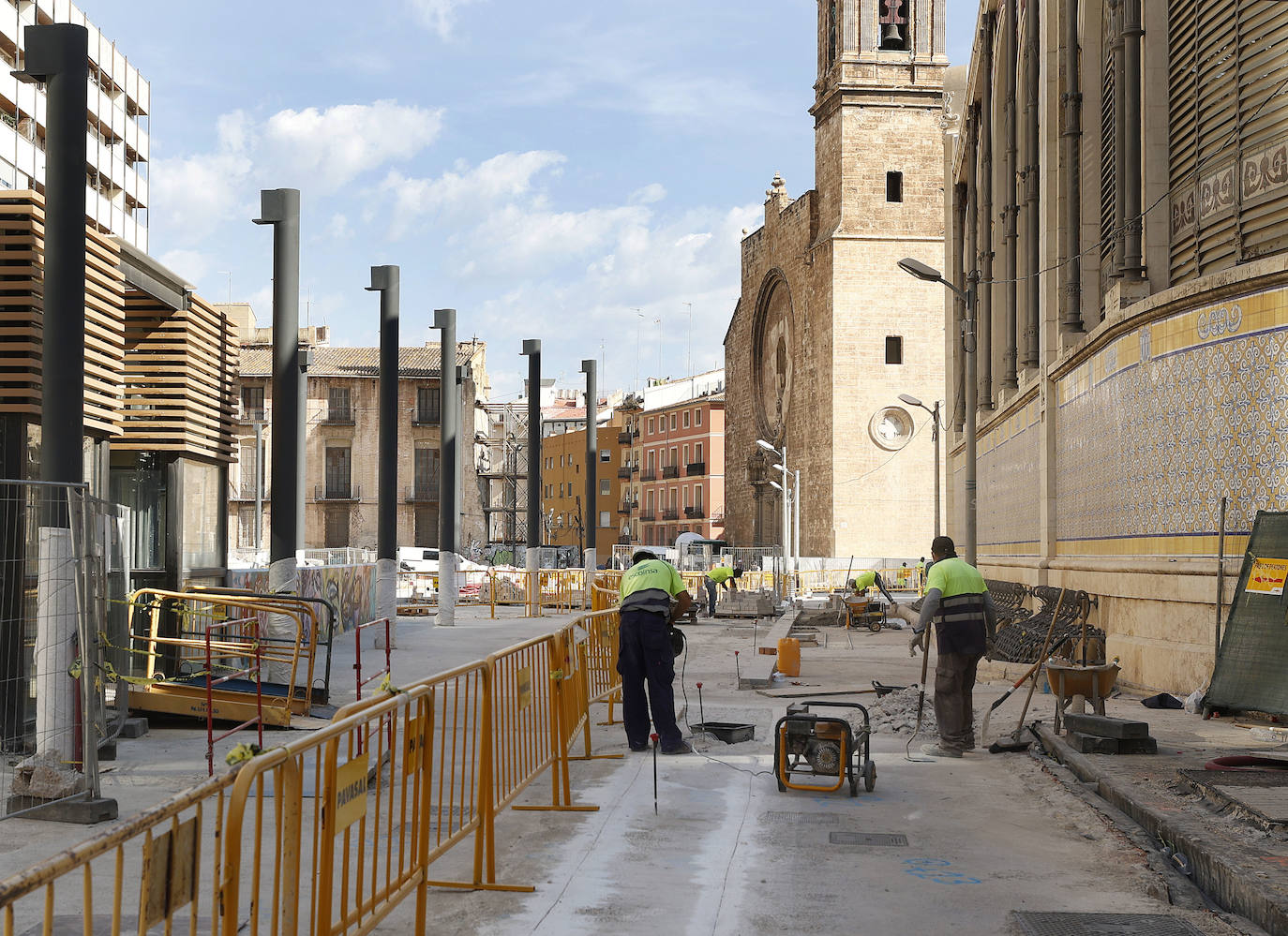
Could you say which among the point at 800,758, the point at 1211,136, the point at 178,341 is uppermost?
the point at 1211,136

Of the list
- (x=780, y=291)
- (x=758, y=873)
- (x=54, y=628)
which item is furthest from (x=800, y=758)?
(x=780, y=291)

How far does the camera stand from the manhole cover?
7617mm

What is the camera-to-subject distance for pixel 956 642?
1111 cm

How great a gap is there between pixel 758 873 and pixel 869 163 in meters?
56.6

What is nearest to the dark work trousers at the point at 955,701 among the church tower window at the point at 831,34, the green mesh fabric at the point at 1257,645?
the green mesh fabric at the point at 1257,645

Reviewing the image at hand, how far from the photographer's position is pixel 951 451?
1588 inches

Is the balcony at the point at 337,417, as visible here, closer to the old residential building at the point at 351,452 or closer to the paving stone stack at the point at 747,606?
the old residential building at the point at 351,452

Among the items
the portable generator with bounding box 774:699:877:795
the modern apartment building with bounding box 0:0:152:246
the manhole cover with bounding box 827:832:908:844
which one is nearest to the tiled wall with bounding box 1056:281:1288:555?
the portable generator with bounding box 774:699:877:795

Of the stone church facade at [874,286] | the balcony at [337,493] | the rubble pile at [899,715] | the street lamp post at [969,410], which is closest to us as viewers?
the rubble pile at [899,715]

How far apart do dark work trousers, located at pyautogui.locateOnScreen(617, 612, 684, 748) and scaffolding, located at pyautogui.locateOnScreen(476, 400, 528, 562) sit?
183 ft

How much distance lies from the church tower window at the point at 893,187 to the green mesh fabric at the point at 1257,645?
50186 millimetres

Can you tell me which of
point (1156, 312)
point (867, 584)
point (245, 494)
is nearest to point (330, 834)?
point (1156, 312)

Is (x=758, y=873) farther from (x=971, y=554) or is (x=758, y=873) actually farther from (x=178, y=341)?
(x=971, y=554)

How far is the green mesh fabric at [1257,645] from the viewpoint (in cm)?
1139
